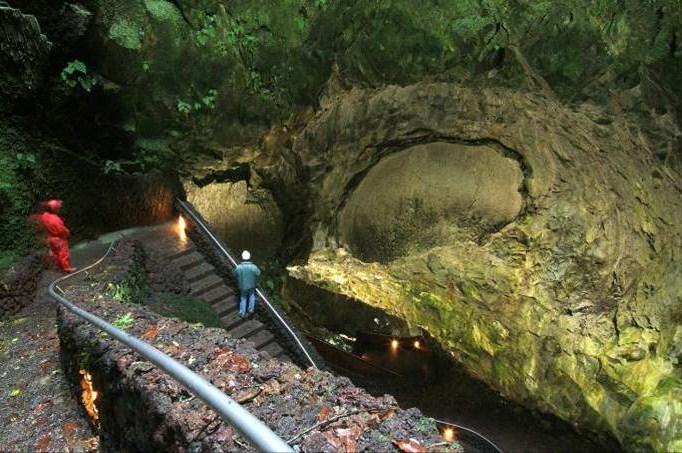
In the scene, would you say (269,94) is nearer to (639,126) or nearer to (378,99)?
(378,99)

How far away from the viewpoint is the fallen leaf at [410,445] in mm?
2633

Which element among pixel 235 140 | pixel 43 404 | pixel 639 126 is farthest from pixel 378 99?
pixel 43 404

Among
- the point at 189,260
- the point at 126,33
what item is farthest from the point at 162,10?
the point at 189,260

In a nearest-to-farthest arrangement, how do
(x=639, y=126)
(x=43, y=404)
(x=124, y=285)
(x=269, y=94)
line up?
(x=43, y=404), (x=124, y=285), (x=639, y=126), (x=269, y=94)

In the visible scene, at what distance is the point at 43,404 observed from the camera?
513cm

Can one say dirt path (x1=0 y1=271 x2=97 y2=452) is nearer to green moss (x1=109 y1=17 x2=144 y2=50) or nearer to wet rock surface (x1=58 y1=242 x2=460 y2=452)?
wet rock surface (x1=58 y1=242 x2=460 y2=452)

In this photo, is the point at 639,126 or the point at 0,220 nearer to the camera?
the point at 0,220

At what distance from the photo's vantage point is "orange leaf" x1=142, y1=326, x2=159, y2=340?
14.3ft

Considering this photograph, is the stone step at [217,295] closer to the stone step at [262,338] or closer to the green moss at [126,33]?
the stone step at [262,338]

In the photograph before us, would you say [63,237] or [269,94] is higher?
[269,94]

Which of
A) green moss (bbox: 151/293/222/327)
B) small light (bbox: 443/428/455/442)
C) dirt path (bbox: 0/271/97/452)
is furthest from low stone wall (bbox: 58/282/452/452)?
small light (bbox: 443/428/455/442)

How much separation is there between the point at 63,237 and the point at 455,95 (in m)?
7.34

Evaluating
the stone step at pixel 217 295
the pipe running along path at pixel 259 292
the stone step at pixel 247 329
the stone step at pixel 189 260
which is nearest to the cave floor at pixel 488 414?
the pipe running along path at pixel 259 292

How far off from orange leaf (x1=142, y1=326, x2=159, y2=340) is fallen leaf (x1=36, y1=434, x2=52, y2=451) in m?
1.51
